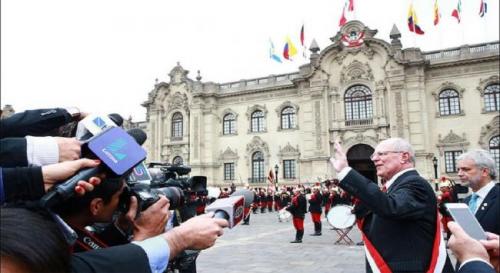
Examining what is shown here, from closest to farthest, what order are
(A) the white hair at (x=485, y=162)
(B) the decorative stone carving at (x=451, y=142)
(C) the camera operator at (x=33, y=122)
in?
(C) the camera operator at (x=33, y=122)
(A) the white hair at (x=485, y=162)
(B) the decorative stone carving at (x=451, y=142)

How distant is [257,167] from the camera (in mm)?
32781

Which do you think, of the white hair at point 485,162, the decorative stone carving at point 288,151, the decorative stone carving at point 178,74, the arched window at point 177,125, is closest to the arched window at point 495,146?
the decorative stone carving at point 288,151

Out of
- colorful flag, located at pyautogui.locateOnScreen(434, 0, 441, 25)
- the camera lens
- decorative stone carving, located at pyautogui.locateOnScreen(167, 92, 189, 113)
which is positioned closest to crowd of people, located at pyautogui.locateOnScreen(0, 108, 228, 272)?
the camera lens

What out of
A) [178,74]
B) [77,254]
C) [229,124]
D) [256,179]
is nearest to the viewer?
[77,254]

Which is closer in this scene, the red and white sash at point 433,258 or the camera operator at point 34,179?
the camera operator at point 34,179

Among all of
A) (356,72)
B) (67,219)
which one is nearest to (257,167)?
(356,72)

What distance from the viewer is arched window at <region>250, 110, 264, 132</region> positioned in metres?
33.1

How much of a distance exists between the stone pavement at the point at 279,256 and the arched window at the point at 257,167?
18665 millimetres

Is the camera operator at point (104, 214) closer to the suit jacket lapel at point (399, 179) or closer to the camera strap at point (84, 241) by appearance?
the camera strap at point (84, 241)

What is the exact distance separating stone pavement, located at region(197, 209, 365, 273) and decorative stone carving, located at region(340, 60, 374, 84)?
17.6 m

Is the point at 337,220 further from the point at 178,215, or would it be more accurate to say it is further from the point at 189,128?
the point at 189,128

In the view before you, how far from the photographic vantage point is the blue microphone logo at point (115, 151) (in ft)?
5.29

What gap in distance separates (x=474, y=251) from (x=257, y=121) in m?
31.6

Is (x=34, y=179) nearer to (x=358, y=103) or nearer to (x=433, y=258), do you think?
(x=433, y=258)
